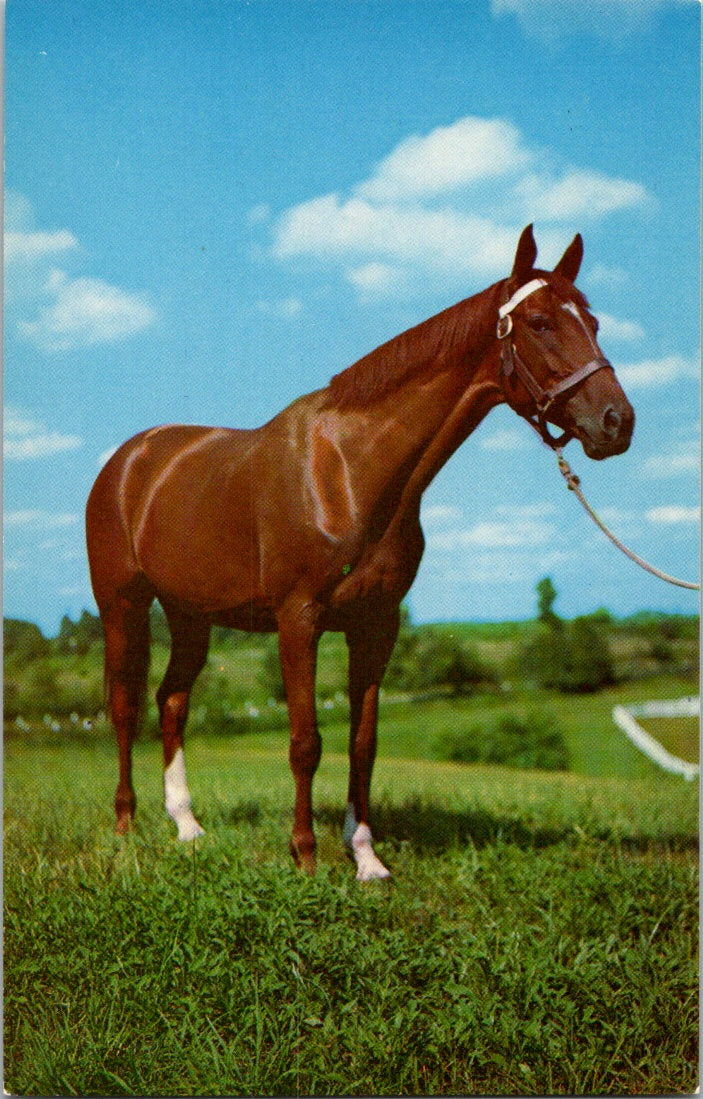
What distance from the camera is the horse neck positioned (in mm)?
3232

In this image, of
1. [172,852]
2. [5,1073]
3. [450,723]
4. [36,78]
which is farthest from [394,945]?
[36,78]

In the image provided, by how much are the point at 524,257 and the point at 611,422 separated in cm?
64

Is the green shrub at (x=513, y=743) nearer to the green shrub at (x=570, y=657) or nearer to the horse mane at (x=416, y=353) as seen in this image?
the green shrub at (x=570, y=657)

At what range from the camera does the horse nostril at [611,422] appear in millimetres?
3008

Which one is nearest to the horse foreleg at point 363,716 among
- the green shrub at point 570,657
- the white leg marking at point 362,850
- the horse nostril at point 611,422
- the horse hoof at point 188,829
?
the white leg marking at point 362,850

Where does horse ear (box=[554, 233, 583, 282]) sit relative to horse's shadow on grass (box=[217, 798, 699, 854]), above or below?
above

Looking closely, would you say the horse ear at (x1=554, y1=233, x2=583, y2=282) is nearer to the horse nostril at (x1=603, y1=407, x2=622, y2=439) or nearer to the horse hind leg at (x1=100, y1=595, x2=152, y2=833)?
the horse nostril at (x1=603, y1=407, x2=622, y2=439)

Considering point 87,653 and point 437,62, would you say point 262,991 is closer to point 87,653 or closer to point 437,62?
point 87,653

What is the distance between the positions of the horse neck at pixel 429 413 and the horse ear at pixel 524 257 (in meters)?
0.09

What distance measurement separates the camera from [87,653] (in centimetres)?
390

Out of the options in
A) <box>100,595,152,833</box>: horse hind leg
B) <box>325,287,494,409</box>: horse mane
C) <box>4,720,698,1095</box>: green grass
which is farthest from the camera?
<box>100,595,152,833</box>: horse hind leg

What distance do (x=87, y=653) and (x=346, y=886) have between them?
1458 millimetres

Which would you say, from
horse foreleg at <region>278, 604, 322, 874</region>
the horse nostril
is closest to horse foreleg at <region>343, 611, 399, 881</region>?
horse foreleg at <region>278, 604, 322, 874</region>

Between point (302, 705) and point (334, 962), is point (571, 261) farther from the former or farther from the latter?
point (334, 962)
